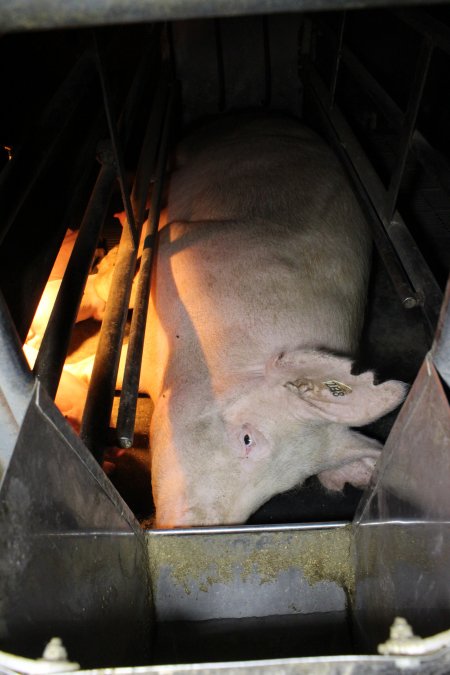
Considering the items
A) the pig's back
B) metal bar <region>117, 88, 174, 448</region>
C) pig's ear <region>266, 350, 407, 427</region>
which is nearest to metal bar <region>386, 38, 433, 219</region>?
the pig's back

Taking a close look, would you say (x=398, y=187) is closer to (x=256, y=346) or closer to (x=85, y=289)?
(x=256, y=346)

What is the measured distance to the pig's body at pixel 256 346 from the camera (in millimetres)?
2090

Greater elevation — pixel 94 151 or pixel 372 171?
pixel 94 151

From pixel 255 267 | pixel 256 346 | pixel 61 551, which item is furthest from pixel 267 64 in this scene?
pixel 61 551

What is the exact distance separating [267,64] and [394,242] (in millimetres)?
2902

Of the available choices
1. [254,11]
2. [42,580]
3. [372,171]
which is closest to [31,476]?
[42,580]

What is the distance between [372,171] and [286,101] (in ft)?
7.34

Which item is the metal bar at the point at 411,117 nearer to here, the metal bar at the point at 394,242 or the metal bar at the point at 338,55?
the metal bar at the point at 394,242

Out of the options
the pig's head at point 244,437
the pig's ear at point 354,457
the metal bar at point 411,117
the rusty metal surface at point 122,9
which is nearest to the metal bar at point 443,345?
the rusty metal surface at point 122,9

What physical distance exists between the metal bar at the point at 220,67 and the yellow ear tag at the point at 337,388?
141 inches

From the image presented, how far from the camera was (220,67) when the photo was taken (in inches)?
185

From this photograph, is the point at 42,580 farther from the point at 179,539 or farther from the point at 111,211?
the point at 111,211

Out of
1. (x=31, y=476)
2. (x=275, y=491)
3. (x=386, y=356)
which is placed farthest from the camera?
(x=386, y=356)

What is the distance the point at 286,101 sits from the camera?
4.85 m
